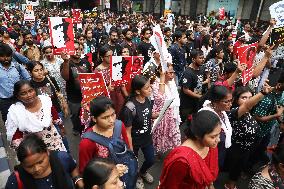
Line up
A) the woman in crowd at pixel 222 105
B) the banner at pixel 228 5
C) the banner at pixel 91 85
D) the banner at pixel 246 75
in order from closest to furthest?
the woman in crowd at pixel 222 105
the banner at pixel 91 85
the banner at pixel 246 75
the banner at pixel 228 5

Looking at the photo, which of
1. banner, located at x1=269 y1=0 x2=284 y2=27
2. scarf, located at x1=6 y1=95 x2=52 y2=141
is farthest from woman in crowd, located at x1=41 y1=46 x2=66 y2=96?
banner, located at x1=269 y1=0 x2=284 y2=27

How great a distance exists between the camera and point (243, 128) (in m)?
3.38

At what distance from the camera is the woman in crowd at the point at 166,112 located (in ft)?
13.7

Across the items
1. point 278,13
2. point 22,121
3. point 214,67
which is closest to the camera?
point 22,121

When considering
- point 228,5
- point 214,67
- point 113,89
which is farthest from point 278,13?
point 228,5

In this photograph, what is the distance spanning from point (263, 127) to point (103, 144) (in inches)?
99.4

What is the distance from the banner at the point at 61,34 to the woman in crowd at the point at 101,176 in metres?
2.68

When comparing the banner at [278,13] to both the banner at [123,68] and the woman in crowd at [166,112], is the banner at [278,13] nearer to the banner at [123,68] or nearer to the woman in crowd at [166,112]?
the woman in crowd at [166,112]

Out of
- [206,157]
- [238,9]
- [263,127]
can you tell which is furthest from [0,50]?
[238,9]

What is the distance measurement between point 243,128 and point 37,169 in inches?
92.5

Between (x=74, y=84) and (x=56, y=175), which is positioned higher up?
(x=56, y=175)

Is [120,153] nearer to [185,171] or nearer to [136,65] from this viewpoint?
[185,171]

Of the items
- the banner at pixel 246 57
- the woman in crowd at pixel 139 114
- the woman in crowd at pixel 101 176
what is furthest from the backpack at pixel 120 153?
the banner at pixel 246 57

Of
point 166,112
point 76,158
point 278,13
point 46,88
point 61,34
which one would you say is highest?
point 278,13
